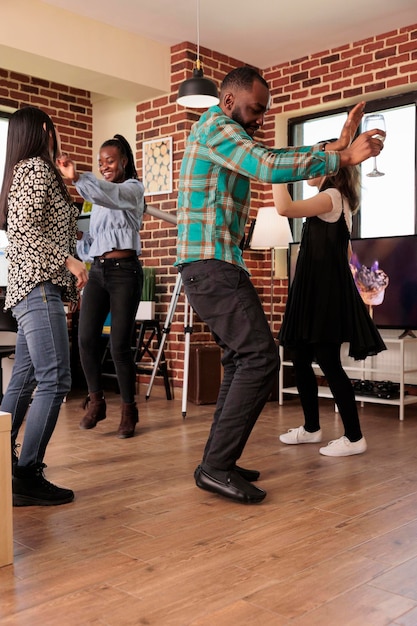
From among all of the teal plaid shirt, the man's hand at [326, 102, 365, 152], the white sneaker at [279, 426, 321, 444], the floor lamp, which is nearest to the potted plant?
the floor lamp

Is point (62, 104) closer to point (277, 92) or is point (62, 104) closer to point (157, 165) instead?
point (157, 165)

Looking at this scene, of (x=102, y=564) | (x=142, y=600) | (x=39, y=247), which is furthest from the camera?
(x=39, y=247)

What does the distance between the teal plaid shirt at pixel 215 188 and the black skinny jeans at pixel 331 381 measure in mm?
955

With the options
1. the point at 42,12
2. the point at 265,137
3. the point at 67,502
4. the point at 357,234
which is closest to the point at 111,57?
the point at 42,12

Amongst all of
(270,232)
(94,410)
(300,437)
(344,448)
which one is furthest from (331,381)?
(270,232)

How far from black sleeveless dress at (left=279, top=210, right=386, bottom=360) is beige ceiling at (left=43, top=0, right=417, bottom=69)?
7.05ft

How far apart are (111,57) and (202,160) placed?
305cm

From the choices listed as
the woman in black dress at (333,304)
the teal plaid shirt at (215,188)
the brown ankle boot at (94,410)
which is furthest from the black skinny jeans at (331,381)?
the brown ankle boot at (94,410)

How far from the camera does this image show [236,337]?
8.27 ft

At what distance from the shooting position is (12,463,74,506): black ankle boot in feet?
8.19

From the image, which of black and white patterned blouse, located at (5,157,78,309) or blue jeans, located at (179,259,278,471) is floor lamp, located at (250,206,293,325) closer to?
blue jeans, located at (179,259,278,471)

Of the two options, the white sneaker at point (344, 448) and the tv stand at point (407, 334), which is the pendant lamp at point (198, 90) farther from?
the white sneaker at point (344, 448)

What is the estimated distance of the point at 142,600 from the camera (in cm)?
173

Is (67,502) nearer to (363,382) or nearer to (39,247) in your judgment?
(39,247)
